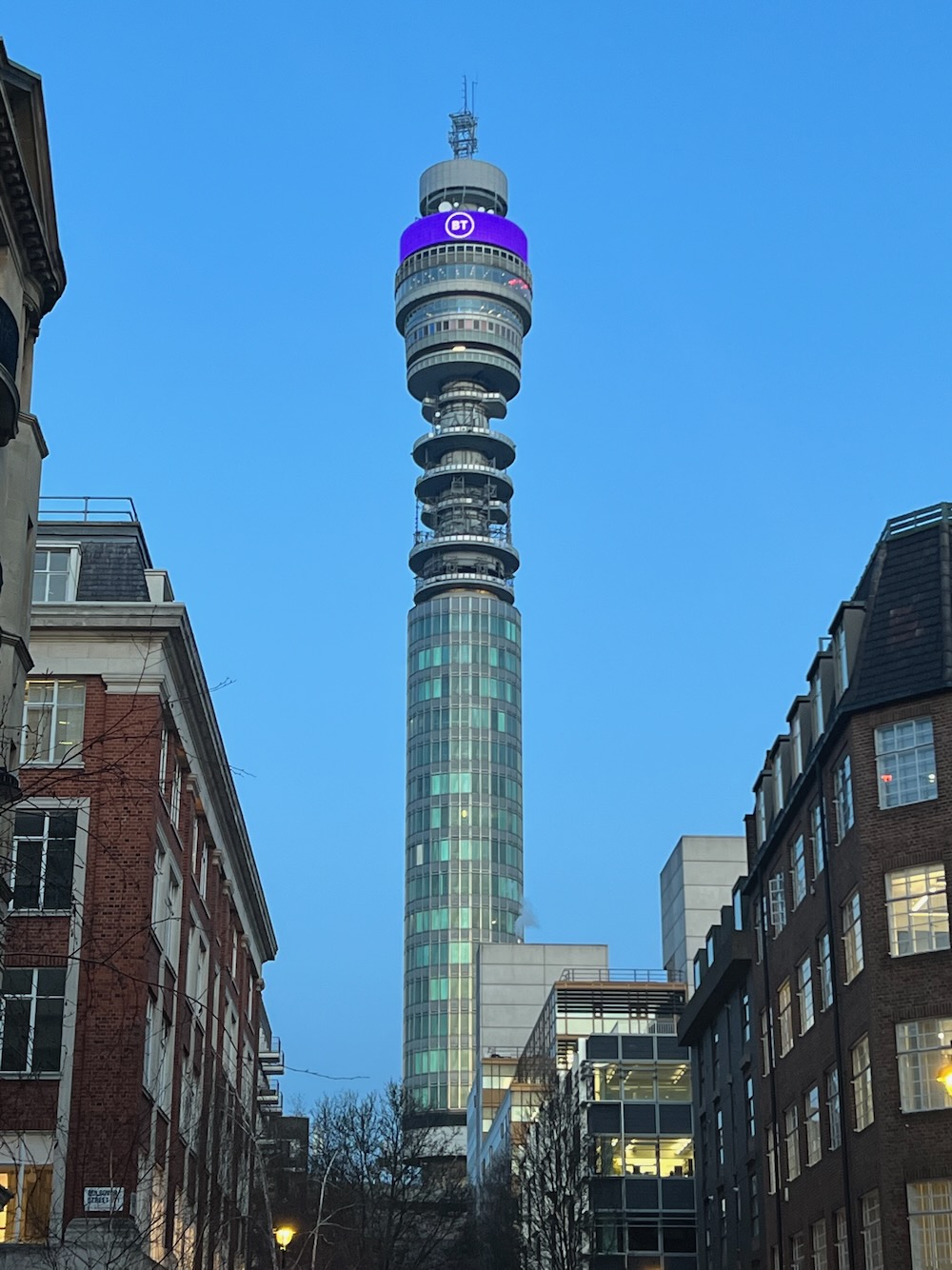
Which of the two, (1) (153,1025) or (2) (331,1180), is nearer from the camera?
(1) (153,1025)

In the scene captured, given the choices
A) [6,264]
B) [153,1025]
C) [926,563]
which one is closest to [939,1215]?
[926,563]

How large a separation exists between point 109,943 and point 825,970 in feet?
64.8

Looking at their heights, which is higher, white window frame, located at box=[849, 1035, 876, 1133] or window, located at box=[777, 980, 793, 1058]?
window, located at box=[777, 980, 793, 1058]

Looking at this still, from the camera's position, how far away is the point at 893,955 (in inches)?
1786

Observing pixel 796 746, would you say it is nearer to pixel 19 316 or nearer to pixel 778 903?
pixel 778 903

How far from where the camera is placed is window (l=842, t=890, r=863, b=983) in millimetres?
47344

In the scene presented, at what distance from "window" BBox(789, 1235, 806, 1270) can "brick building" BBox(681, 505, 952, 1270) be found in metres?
0.15

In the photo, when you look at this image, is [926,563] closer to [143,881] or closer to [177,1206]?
[143,881]

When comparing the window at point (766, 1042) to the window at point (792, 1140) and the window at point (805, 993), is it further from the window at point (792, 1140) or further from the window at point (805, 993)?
the window at point (805, 993)

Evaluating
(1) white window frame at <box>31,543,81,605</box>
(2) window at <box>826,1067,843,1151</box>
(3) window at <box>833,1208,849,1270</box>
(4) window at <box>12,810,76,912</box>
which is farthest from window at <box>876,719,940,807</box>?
(1) white window frame at <box>31,543,81,605</box>

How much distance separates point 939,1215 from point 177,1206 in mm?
22859

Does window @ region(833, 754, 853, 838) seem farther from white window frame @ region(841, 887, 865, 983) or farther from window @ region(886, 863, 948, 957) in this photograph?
window @ region(886, 863, 948, 957)

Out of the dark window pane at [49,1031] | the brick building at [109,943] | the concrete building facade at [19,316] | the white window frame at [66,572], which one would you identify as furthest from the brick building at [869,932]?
the white window frame at [66,572]

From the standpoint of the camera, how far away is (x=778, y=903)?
5956 centimetres
